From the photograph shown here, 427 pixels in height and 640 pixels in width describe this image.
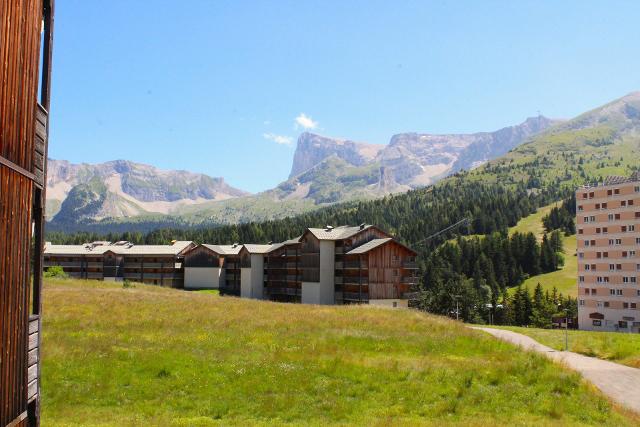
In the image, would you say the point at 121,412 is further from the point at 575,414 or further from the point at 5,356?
the point at 575,414

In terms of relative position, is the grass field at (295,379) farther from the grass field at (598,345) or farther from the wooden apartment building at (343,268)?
the wooden apartment building at (343,268)

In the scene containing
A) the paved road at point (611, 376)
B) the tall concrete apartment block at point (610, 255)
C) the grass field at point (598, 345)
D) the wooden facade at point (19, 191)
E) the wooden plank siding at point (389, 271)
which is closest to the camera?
the wooden facade at point (19, 191)

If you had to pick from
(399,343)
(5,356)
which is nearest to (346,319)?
(399,343)

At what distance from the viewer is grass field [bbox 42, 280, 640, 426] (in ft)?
87.5

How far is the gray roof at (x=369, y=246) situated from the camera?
9181 cm

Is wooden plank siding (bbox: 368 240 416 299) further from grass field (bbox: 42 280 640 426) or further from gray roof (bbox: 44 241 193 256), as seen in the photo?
gray roof (bbox: 44 241 193 256)

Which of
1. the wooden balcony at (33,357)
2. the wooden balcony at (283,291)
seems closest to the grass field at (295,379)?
the wooden balcony at (33,357)

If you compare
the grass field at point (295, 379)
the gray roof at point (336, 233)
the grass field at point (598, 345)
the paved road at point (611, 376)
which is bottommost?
the grass field at point (598, 345)

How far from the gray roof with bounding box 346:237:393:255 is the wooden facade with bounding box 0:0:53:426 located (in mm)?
78386

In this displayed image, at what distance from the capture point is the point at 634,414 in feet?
97.2

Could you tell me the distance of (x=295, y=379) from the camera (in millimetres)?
31484

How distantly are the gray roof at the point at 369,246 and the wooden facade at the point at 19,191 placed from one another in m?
78.4

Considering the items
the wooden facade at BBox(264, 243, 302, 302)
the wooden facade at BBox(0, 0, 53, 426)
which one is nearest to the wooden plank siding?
the wooden facade at BBox(264, 243, 302, 302)

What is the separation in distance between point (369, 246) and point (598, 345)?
41.9m
